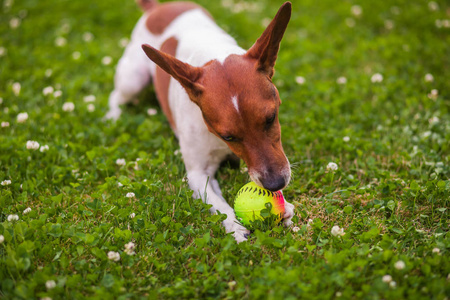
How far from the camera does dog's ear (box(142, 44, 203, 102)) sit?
3.04 meters

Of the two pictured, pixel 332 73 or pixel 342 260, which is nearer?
pixel 342 260

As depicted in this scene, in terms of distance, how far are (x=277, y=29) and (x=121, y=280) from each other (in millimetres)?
2159

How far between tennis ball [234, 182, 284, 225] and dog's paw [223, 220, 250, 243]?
56mm

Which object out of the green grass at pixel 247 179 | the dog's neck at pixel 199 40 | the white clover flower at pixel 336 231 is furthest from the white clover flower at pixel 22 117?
the white clover flower at pixel 336 231

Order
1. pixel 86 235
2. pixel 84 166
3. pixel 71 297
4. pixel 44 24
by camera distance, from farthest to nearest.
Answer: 1. pixel 44 24
2. pixel 84 166
3. pixel 86 235
4. pixel 71 297

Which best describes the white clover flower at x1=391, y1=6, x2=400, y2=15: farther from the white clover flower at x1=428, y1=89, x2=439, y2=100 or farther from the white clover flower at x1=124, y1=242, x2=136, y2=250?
the white clover flower at x1=124, y1=242, x2=136, y2=250

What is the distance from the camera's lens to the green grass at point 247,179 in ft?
8.87

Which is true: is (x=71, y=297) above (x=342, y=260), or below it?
below

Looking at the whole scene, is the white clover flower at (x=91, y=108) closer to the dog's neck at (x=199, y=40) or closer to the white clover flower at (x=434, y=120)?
the dog's neck at (x=199, y=40)

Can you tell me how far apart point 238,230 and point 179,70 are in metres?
1.36

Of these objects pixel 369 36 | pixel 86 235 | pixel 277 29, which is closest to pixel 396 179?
pixel 277 29

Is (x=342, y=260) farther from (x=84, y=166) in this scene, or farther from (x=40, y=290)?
(x=84, y=166)

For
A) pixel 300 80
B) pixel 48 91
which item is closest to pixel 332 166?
pixel 300 80

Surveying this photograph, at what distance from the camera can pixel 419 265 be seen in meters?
2.72
